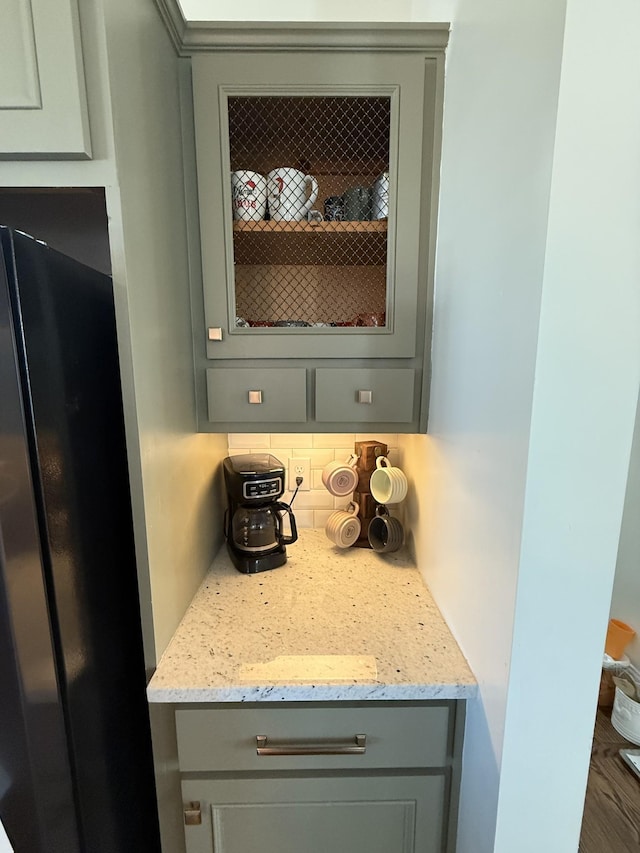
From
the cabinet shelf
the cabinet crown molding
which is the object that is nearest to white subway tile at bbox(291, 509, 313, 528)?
the cabinet shelf

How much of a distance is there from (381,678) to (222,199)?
1.17 metres

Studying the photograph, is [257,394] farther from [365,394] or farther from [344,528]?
[344,528]

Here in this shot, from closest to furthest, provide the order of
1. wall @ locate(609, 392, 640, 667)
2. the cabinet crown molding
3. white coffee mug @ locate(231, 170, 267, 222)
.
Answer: the cabinet crown molding → white coffee mug @ locate(231, 170, 267, 222) → wall @ locate(609, 392, 640, 667)

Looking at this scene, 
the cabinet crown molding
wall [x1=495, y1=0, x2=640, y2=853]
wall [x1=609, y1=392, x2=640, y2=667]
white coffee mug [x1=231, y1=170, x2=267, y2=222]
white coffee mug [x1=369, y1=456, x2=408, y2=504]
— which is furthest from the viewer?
wall [x1=609, y1=392, x2=640, y2=667]

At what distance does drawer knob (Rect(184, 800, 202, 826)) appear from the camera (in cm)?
93

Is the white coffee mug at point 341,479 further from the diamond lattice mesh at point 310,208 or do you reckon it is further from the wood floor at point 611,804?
the wood floor at point 611,804

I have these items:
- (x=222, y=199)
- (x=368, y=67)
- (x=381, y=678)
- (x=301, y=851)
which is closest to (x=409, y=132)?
(x=368, y=67)

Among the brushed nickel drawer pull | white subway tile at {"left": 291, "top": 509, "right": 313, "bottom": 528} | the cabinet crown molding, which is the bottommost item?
the brushed nickel drawer pull

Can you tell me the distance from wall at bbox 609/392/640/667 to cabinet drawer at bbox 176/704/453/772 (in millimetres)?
1322

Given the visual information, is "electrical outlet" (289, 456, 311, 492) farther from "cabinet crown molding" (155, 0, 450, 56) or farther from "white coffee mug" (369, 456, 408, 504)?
"cabinet crown molding" (155, 0, 450, 56)

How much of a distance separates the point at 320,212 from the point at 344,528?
3.15 ft

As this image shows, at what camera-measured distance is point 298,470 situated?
1541 millimetres

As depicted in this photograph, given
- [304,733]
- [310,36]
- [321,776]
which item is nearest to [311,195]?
[310,36]

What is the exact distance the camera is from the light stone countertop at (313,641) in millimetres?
851
